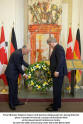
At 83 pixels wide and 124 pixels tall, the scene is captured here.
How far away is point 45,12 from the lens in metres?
5.89

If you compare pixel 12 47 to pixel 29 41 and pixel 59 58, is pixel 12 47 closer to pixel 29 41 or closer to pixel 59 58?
pixel 29 41

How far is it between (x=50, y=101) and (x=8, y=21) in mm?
2947

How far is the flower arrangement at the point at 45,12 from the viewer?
5.85 m

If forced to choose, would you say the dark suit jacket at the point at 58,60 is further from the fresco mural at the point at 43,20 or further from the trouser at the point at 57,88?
the fresco mural at the point at 43,20

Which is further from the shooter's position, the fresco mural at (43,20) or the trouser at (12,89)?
the fresco mural at (43,20)

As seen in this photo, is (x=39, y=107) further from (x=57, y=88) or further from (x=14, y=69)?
(x=14, y=69)

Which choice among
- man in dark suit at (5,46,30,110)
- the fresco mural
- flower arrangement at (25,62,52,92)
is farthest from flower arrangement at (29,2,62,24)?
man in dark suit at (5,46,30,110)

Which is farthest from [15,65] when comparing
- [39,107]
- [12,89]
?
[39,107]

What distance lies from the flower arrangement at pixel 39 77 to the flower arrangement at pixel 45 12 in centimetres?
206

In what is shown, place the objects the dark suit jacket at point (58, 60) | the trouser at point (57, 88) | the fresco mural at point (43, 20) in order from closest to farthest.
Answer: the dark suit jacket at point (58, 60) → the trouser at point (57, 88) → the fresco mural at point (43, 20)

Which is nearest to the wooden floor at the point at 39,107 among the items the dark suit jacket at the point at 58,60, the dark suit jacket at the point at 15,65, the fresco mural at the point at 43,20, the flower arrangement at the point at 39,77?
the flower arrangement at the point at 39,77

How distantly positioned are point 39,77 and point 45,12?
8.15 ft

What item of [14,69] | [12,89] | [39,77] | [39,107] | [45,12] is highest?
[45,12]

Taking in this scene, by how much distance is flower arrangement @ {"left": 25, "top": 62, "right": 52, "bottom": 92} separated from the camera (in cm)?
423
